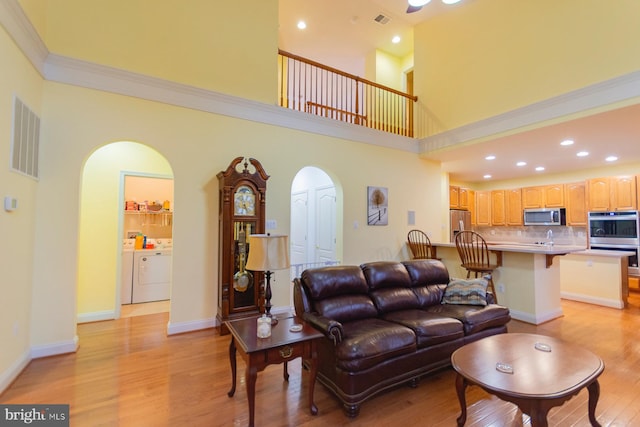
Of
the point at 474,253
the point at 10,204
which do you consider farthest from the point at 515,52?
the point at 10,204

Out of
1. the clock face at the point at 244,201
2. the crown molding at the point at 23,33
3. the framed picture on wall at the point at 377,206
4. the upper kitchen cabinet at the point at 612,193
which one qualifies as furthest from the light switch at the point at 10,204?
the upper kitchen cabinet at the point at 612,193

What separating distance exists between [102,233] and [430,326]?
14.6ft

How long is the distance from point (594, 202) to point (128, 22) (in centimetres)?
888

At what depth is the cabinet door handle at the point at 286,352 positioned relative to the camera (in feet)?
6.55

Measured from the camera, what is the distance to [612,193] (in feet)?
19.7

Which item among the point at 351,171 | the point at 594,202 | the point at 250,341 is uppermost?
the point at 351,171

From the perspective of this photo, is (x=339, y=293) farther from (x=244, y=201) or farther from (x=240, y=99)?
(x=240, y=99)

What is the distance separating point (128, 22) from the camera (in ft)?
11.3

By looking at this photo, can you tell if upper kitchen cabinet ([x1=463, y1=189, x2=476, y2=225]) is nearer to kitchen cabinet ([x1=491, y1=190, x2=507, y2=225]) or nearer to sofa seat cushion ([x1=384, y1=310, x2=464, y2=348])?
kitchen cabinet ([x1=491, y1=190, x2=507, y2=225])

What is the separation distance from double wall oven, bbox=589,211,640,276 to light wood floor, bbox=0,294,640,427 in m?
3.47

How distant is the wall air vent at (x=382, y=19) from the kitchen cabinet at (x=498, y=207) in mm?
5425

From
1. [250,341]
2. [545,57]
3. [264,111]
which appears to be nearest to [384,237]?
[264,111]

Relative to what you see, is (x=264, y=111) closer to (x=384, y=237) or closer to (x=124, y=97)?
(x=124, y=97)

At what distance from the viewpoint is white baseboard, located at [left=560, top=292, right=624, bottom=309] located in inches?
182
